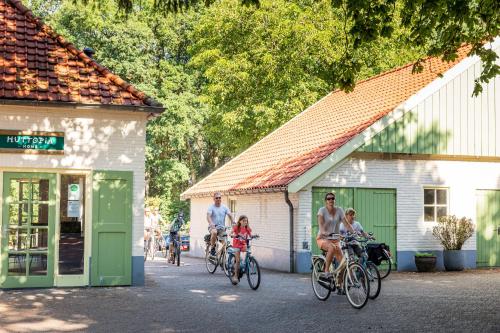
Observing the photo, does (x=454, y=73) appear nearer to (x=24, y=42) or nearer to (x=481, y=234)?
(x=481, y=234)

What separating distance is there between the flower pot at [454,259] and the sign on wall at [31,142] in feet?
37.9

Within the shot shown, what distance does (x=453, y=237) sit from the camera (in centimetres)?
2228

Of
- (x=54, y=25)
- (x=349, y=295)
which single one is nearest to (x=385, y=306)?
(x=349, y=295)

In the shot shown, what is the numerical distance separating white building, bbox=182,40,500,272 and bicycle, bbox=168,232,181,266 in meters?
2.50

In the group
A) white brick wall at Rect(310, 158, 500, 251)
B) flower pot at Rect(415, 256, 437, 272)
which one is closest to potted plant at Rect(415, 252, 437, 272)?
flower pot at Rect(415, 256, 437, 272)

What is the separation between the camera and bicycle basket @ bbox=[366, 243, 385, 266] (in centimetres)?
1862

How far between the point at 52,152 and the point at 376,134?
374 inches

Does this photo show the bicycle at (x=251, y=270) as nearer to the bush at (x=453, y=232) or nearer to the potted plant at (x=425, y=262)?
the potted plant at (x=425, y=262)

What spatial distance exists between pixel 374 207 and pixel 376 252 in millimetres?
3602

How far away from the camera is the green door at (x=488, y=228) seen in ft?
76.2

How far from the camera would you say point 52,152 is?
16125 millimetres

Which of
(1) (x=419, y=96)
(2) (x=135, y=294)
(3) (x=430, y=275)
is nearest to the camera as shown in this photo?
(2) (x=135, y=294)

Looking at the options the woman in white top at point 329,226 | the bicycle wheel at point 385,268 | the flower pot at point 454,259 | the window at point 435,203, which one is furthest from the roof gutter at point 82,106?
the flower pot at point 454,259

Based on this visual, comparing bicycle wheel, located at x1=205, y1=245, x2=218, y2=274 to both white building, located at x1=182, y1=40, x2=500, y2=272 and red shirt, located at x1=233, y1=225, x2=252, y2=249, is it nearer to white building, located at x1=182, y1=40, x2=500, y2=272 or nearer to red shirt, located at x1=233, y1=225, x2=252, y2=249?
white building, located at x1=182, y1=40, x2=500, y2=272
